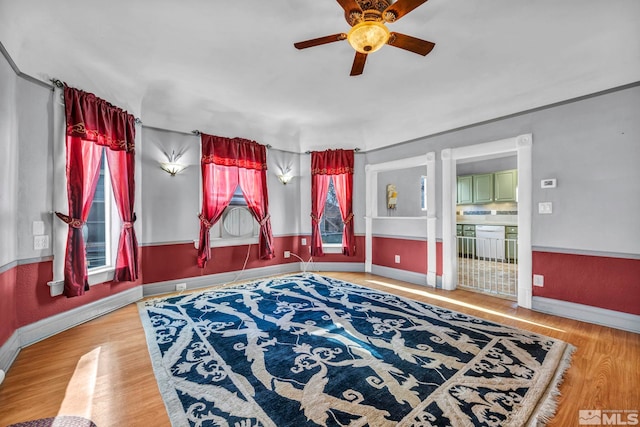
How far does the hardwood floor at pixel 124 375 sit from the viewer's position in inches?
66.7

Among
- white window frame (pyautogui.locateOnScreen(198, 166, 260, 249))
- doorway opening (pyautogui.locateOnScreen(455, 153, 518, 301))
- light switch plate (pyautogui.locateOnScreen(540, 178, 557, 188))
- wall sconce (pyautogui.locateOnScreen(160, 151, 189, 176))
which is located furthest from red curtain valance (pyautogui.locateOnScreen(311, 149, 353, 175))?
light switch plate (pyautogui.locateOnScreen(540, 178, 557, 188))

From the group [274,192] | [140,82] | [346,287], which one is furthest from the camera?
[274,192]

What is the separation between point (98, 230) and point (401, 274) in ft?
15.1

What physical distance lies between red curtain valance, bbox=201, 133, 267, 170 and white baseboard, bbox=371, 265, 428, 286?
2.91m

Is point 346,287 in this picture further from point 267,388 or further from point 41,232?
point 41,232

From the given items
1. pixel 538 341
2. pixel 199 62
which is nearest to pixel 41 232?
pixel 199 62

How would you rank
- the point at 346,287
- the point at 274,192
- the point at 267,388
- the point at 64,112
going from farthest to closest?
the point at 274,192 → the point at 346,287 → the point at 64,112 → the point at 267,388

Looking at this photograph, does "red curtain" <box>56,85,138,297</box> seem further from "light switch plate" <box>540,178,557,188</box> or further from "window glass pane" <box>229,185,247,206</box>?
"light switch plate" <box>540,178,557,188</box>

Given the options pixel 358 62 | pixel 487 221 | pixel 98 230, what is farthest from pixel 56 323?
pixel 487 221

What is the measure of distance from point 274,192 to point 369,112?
2.29 meters

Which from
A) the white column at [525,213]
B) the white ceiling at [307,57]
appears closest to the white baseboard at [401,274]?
the white column at [525,213]

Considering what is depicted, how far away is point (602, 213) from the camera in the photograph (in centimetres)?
298

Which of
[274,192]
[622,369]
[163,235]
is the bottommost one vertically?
[622,369]

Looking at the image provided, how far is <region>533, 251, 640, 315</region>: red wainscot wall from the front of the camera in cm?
283
